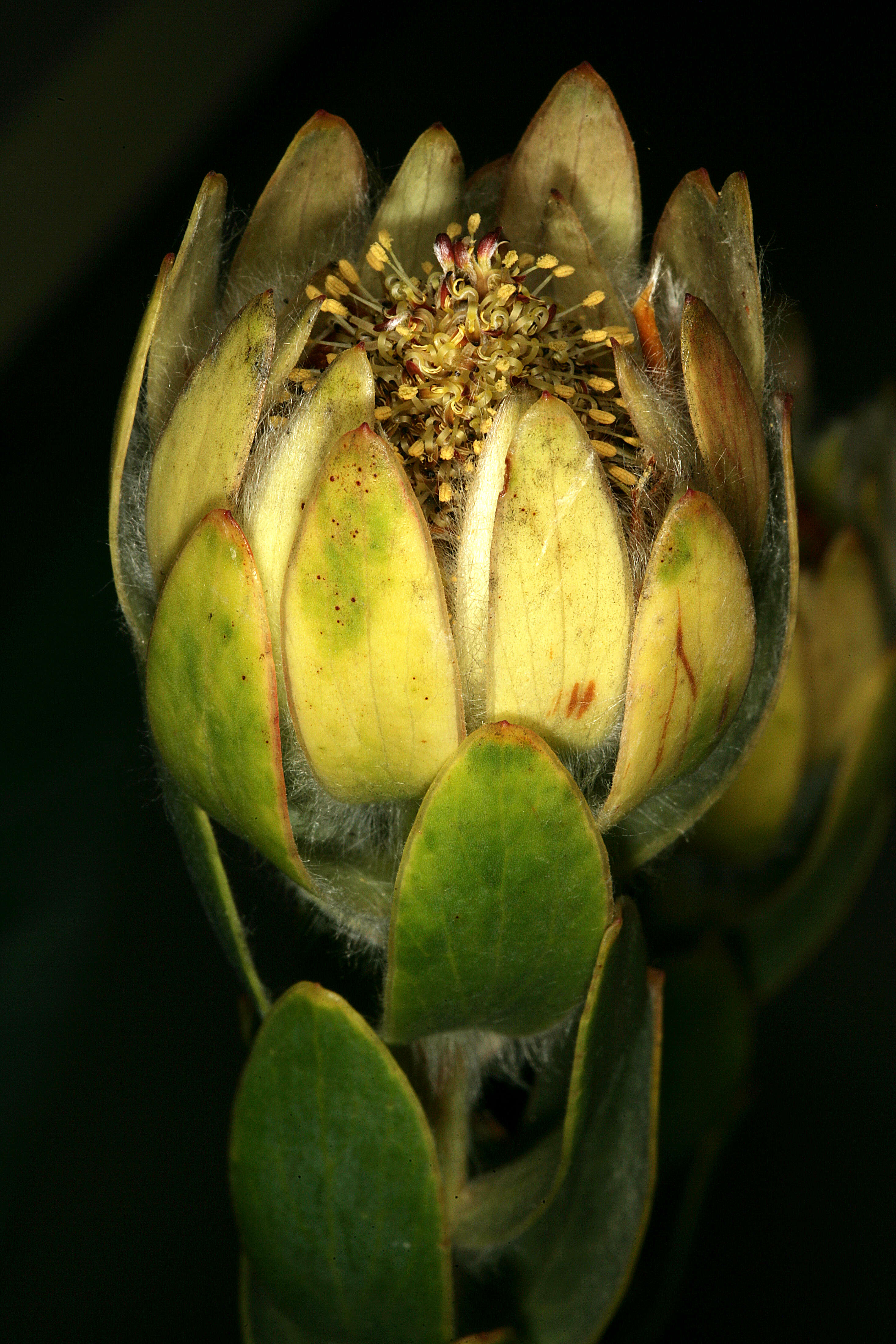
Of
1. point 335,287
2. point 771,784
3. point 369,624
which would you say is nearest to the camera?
point 369,624

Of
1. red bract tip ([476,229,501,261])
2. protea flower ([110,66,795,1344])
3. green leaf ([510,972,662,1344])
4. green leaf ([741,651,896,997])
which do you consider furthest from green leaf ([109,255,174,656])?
green leaf ([741,651,896,997])

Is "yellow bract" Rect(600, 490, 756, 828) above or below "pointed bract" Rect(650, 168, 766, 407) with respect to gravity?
below

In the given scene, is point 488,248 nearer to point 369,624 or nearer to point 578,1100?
point 369,624

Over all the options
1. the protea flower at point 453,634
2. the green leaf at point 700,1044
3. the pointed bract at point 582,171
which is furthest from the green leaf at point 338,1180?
the pointed bract at point 582,171

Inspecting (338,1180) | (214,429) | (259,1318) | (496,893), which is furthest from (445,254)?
(259,1318)

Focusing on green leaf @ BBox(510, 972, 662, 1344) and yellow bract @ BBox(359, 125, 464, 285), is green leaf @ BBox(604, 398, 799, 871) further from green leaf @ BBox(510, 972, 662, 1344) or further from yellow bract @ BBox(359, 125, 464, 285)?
yellow bract @ BBox(359, 125, 464, 285)

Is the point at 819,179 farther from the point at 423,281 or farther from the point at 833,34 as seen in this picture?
the point at 423,281

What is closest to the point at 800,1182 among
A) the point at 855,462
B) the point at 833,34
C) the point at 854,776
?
the point at 854,776
